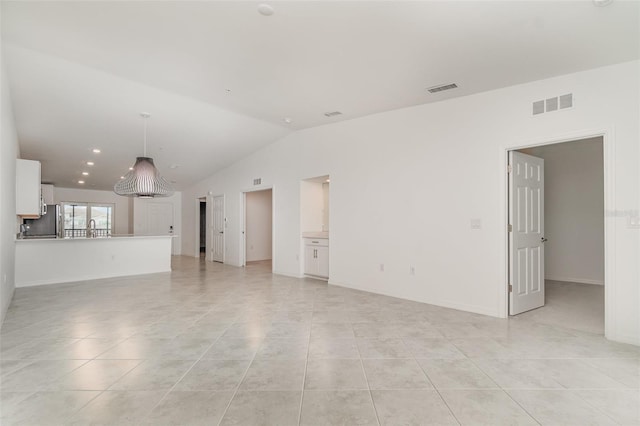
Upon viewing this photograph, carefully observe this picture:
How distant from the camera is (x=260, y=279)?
21.6ft

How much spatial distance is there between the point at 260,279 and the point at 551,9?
5.90m

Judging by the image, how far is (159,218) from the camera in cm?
1155

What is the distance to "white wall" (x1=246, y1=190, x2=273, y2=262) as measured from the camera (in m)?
9.56

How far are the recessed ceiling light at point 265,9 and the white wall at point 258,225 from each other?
713cm

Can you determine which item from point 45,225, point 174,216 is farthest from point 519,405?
point 174,216

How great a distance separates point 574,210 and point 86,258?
9.89 m

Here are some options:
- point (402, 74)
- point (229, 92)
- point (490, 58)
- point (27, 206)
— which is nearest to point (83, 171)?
point (27, 206)

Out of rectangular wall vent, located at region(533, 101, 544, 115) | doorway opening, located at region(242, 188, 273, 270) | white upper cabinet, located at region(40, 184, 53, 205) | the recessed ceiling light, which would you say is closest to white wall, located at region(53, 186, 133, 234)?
white upper cabinet, located at region(40, 184, 53, 205)

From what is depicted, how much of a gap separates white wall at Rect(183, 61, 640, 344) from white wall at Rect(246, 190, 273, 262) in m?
3.18

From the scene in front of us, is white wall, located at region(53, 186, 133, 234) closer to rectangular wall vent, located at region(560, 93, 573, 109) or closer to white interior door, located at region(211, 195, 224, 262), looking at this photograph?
white interior door, located at region(211, 195, 224, 262)

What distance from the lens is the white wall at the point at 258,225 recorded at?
9556 mm

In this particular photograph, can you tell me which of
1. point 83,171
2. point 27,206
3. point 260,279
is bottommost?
point 260,279

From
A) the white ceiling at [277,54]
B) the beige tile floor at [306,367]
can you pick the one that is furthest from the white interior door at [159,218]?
the beige tile floor at [306,367]

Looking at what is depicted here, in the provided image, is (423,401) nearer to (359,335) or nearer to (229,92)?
(359,335)
